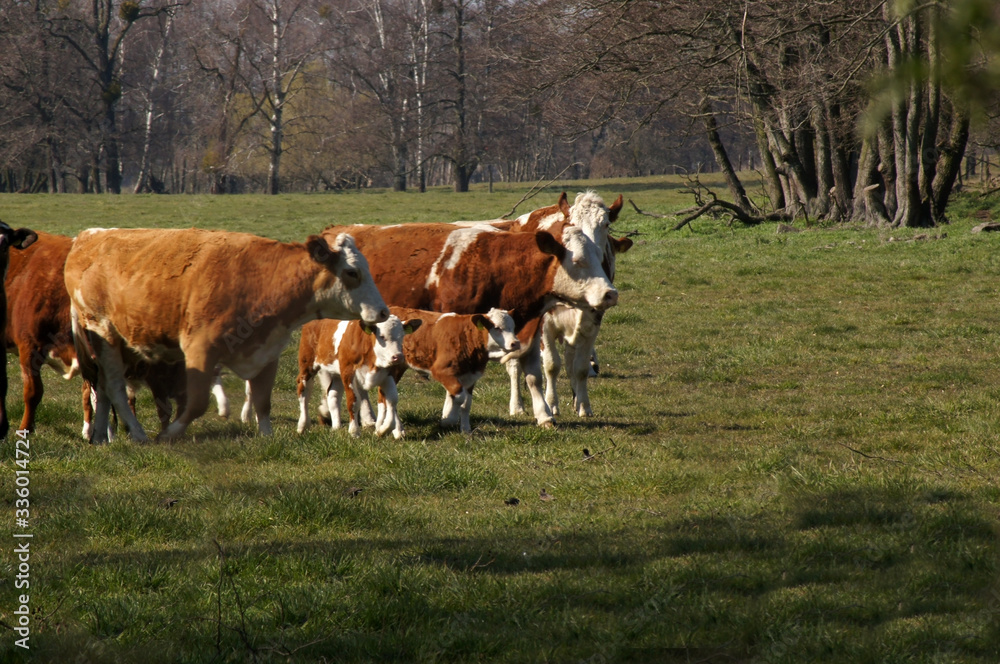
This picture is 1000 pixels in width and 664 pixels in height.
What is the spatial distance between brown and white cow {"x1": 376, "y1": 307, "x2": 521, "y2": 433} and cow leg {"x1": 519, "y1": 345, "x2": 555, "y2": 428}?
0.56 metres

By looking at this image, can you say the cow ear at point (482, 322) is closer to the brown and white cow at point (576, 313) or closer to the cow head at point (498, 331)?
the cow head at point (498, 331)

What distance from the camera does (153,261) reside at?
6.65 metres

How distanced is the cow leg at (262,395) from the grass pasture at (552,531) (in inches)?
6.7

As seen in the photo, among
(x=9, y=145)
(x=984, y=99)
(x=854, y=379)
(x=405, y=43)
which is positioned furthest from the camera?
(x=405, y=43)

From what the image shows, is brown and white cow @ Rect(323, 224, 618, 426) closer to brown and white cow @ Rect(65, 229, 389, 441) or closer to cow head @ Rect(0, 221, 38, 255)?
brown and white cow @ Rect(65, 229, 389, 441)

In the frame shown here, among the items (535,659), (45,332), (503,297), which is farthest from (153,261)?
(535,659)

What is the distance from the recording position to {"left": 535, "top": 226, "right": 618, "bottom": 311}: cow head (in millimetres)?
7742

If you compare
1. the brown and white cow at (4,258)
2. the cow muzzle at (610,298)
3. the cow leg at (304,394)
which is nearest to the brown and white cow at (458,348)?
the cow muzzle at (610,298)

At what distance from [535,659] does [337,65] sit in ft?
195

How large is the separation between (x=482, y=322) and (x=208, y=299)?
7.27 feet

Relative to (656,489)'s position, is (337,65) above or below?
above

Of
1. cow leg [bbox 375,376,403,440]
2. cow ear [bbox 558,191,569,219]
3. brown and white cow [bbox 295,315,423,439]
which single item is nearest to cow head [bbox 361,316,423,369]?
brown and white cow [bbox 295,315,423,439]

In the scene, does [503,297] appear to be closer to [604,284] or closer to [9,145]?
[604,284]

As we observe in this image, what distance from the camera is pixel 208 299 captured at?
6363 mm
